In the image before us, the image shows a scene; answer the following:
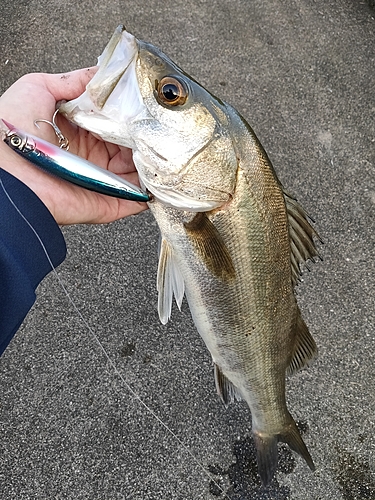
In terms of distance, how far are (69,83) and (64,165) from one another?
0.42 meters

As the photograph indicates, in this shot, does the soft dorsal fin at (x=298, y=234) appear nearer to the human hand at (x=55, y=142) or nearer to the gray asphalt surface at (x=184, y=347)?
the human hand at (x=55, y=142)

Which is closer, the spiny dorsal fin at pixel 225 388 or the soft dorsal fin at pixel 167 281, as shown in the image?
the soft dorsal fin at pixel 167 281

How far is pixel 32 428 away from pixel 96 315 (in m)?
0.70

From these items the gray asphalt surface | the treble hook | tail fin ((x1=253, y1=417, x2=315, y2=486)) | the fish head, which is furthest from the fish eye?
the gray asphalt surface

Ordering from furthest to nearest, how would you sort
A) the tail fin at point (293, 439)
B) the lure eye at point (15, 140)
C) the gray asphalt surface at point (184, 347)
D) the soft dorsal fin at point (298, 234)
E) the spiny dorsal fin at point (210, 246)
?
the gray asphalt surface at point (184, 347) → the tail fin at point (293, 439) → the soft dorsal fin at point (298, 234) → the spiny dorsal fin at point (210, 246) → the lure eye at point (15, 140)

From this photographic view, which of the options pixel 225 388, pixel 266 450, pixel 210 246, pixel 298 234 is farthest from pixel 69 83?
pixel 266 450

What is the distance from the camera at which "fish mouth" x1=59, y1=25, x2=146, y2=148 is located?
1.38m

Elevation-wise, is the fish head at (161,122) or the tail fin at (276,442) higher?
the fish head at (161,122)

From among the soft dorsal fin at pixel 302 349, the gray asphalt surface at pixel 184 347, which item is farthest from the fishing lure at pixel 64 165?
the gray asphalt surface at pixel 184 347

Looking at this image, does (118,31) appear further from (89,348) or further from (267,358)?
(89,348)

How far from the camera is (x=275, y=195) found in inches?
59.6

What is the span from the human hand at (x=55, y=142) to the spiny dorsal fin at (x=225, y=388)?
81cm

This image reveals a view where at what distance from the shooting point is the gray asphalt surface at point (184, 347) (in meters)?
2.34

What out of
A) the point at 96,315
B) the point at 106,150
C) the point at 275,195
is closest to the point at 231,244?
the point at 275,195
